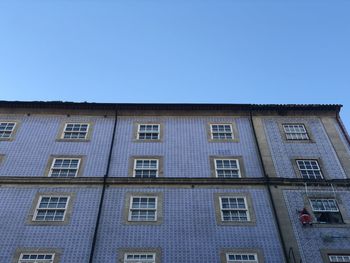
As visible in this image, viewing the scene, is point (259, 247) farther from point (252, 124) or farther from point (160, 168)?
point (252, 124)

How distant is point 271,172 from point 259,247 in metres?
5.75

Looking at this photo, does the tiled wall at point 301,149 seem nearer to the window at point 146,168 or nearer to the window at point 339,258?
the window at point 339,258

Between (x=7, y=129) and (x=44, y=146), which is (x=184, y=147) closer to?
(x=44, y=146)

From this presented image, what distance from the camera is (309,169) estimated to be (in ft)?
89.1

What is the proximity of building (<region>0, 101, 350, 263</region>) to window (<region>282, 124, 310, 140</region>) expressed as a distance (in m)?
0.07

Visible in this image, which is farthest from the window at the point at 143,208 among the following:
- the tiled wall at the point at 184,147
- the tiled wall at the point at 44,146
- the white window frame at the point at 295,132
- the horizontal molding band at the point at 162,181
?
the white window frame at the point at 295,132

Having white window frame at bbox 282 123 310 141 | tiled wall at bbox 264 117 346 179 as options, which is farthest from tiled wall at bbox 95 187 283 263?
white window frame at bbox 282 123 310 141

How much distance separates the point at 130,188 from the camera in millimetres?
25453

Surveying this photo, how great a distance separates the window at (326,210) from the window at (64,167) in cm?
1411

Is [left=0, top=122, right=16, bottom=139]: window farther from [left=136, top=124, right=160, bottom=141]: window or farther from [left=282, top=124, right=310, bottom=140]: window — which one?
[left=282, top=124, right=310, bottom=140]: window

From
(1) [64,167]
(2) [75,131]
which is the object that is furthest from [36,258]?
(2) [75,131]

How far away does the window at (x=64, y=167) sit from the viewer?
26.5 metres

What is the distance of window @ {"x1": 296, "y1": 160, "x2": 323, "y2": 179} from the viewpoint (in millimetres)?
26750

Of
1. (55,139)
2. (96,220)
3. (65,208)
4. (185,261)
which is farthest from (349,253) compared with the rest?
(55,139)
